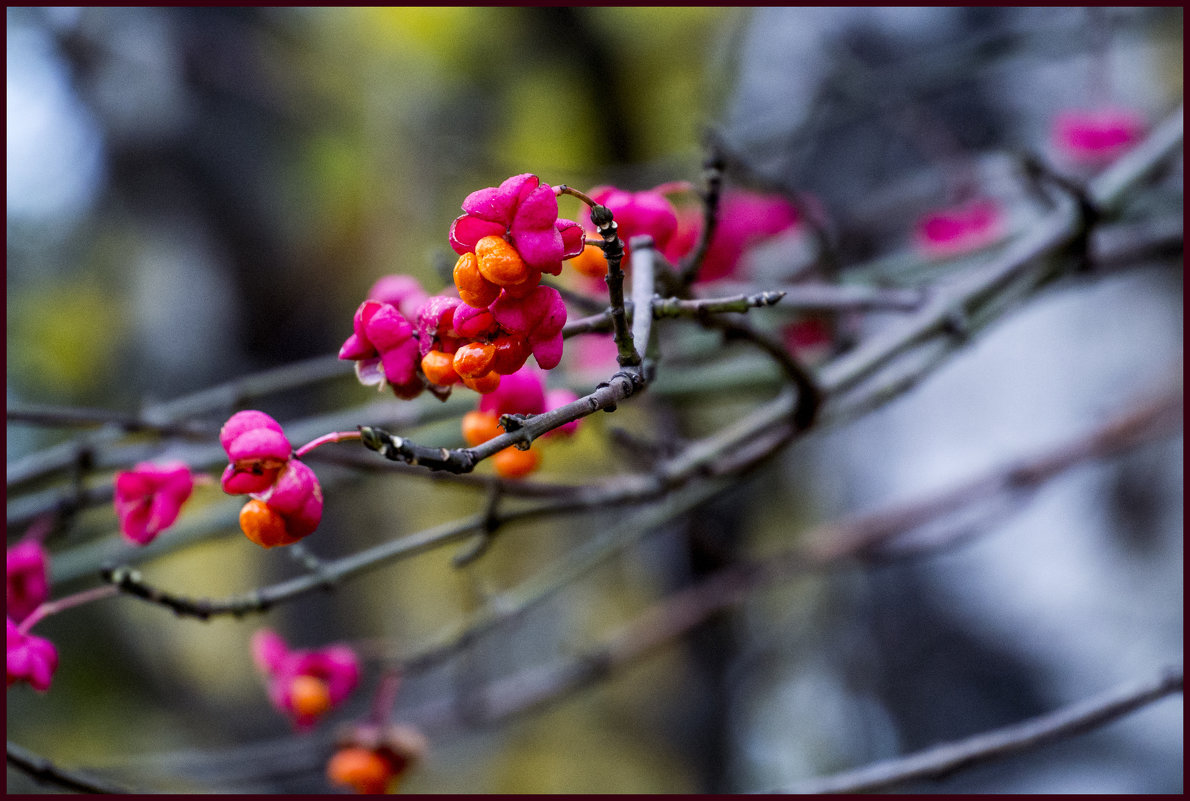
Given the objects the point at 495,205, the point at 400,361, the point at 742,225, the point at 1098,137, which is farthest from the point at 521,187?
the point at 1098,137

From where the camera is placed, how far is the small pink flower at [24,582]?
0.70 meters

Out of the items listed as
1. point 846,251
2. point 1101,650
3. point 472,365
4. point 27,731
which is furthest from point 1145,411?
point 27,731

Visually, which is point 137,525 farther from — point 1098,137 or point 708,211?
point 1098,137

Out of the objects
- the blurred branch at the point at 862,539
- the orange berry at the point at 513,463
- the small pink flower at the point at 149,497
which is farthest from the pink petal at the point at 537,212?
the blurred branch at the point at 862,539

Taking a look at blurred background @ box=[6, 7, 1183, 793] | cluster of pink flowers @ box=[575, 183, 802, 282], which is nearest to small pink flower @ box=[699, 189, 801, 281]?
cluster of pink flowers @ box=[575, 183, 802, 282]

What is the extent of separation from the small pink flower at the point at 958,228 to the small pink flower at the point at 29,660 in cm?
109

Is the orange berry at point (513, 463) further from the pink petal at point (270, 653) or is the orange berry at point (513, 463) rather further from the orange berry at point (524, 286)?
the pink petal at point (270, 653)

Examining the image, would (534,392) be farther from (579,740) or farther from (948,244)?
(579,740)

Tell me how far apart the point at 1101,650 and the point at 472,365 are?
2056 mm

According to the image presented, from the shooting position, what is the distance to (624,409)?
160 centimetres

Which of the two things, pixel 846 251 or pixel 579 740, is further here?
pixel 579 740

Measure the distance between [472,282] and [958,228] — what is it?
106 centimetres

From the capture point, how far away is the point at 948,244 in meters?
1.30

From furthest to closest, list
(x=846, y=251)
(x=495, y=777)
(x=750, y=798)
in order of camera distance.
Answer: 1. (x=495, y=777)
2. (x=846, y=251)
3. (x=750, y=798)
